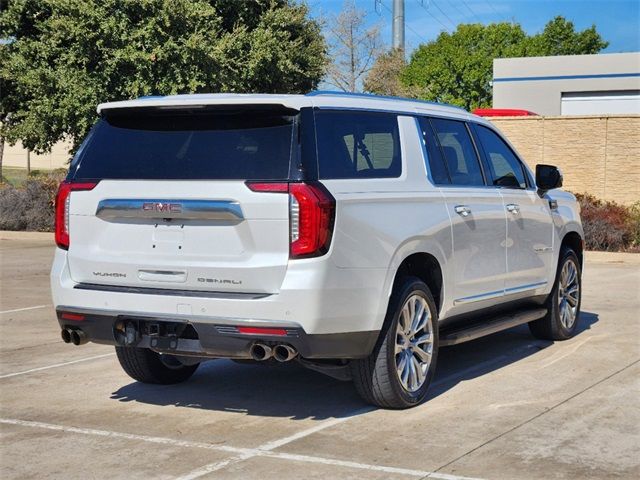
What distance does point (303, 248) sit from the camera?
19.0ft

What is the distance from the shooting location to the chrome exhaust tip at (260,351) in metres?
5.90

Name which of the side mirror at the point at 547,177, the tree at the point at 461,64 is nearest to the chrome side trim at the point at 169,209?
the side mirror at the point at 547,177

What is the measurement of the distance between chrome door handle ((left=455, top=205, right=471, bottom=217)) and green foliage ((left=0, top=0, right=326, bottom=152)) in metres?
20.0

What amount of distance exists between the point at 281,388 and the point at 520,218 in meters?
2.53

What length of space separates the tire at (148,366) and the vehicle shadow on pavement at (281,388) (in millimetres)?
70

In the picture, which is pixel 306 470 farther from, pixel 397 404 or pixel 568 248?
pixel 568 248

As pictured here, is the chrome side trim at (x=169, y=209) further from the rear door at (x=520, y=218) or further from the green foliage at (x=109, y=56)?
the green foliage at (x=109, y=56)

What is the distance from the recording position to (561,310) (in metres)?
9.31

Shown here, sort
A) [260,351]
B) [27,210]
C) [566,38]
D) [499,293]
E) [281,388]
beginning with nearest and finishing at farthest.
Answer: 1. [260,351]
2. [281,388]
3. [499,293]
4. [27,210]
5. [566,38]

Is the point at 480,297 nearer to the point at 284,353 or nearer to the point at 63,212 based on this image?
the point at 284,353

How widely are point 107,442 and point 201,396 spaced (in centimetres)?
132

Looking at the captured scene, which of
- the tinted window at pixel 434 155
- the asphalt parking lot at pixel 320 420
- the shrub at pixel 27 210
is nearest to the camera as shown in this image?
the asphalt parking lot at pixel 320 420

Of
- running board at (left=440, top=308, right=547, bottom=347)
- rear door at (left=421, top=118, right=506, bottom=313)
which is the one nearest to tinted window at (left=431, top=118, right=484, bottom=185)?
rear door at (left=421, top=118, right=506, bottom=313)

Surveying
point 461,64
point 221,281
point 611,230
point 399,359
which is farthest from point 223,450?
point 461,64
